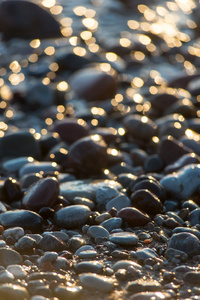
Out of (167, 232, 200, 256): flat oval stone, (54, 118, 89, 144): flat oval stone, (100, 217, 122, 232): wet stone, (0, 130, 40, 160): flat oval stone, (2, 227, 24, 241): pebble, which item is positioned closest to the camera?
(167, 232, 200, 256): flat oval stone

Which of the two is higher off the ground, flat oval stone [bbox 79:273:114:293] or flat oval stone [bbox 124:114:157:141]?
flat oval stone [bbox 124:114:157:141]

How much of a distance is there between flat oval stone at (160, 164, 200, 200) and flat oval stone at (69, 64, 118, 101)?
2.49m

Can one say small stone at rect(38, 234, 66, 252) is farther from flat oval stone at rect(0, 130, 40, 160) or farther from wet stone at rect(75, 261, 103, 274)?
flat oval stone at rect(0, 130, 40, 160)

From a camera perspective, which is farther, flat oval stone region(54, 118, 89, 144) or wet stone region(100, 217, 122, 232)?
flat oval stone region(54, 118, 89, 144)

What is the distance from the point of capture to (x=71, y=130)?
14.7 feet

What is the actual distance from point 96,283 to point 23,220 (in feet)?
2.58

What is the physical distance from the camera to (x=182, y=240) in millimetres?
2588

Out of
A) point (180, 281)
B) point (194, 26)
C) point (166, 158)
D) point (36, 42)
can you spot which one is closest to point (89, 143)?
point (166, 158)

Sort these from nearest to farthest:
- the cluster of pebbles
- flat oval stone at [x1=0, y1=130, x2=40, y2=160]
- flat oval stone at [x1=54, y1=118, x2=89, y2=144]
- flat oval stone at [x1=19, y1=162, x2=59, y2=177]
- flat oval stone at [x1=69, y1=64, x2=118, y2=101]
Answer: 1. the cluster of pebbles
2. flat oval stone at [x1=19, y1=162, x2=59, y2=177]
3. flat oval stone at [x1=0, y1=130, x2=40, y2=160]
4. flat oval stone at [x1=54, y1=118, x2=89, y2=144]
5. flat oval stone at [x1=69, y1=64, x2=118, y2=101]

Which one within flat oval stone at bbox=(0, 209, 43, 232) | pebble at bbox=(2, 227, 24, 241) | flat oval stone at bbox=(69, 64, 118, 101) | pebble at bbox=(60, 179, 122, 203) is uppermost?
flat oval stone at bbox=(69, 64, 118, 101)

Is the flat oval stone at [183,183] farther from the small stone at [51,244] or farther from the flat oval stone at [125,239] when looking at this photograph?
the small stone at [51,244]

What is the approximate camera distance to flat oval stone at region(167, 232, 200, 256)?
2559mm

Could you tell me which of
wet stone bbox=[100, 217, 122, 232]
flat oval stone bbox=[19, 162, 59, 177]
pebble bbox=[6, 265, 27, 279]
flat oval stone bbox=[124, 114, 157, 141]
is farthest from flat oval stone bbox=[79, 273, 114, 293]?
flat oval stone bbox=[124, 114, 157, 141]

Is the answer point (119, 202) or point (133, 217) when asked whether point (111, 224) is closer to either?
point (133, 217)
